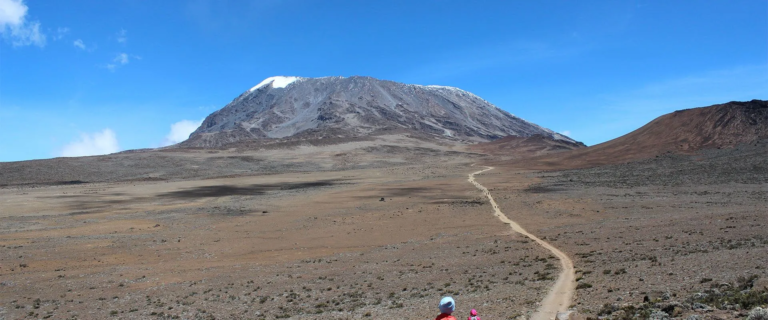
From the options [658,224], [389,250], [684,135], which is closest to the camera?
[389,250]

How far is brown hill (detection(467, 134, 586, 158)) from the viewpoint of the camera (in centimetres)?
12305

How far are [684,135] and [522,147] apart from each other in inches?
2202

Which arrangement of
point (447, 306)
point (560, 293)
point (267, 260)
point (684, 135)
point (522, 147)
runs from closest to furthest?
point (447, 306) → point (560, 293) → point (267, 260) → point (684, 135) → point (522, 147)

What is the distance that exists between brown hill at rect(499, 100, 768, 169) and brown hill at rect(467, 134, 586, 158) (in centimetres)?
3452

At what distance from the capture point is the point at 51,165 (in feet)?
279

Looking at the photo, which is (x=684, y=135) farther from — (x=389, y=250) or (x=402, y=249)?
(x=389, y=250)

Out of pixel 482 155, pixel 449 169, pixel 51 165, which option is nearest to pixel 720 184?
pixel 449 169

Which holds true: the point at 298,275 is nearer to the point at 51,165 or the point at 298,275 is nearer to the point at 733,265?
the point at 733,265

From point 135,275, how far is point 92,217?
21.0 metres

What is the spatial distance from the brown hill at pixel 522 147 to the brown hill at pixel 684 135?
34516 millimetres

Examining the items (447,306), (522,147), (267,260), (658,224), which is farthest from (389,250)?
(522,147)

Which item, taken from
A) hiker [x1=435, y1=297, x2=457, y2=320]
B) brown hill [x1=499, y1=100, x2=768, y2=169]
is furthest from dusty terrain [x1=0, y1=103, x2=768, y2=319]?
brown hill [x1=499, y1=100, x2=768, y2=169]

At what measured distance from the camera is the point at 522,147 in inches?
5098

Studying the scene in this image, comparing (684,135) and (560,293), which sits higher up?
(684,135)
